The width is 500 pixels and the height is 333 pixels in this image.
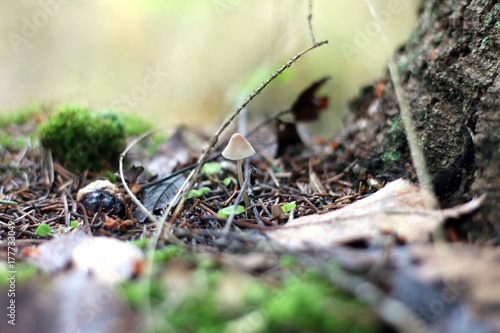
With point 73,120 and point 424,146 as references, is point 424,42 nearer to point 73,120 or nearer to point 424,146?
point 424,146

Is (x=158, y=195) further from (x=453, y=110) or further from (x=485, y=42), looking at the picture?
(x=485, y=42)

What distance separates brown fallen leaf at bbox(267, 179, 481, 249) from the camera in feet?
4.93

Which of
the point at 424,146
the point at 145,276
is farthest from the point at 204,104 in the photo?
the point at 145,276

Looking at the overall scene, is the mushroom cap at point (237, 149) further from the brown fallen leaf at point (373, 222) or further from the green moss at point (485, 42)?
the green moss at point (485, 42)

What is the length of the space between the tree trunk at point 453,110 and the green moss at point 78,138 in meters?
2.12

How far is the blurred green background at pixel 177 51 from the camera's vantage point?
6.32m

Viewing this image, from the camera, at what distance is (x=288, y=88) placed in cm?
654

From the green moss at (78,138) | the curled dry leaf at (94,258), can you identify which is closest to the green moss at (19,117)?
the green moss at (78,138)

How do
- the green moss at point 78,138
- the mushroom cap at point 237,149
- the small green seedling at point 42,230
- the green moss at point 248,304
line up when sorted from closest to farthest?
the green moss at point 248,304 → the small green seedling at point 42,230 → the mushroom cap at point 237,149 → the green moss at point 78,138

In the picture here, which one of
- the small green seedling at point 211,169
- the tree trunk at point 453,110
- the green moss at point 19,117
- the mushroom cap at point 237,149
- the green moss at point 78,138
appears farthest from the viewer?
the green moss at point 19,117

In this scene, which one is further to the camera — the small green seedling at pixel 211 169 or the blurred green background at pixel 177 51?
the blurred green background at pixel 177 51

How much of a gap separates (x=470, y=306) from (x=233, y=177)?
197cm

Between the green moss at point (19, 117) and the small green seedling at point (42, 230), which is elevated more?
the green moss at point (19, 117)

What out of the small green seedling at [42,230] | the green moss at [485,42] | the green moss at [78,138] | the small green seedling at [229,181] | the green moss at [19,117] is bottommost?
A: the small green seedling at [229,181]
